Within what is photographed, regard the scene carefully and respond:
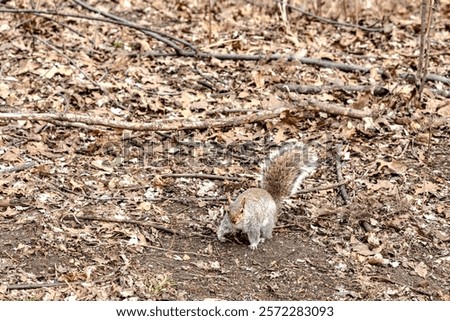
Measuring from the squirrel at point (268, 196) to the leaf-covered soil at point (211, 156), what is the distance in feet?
0.44

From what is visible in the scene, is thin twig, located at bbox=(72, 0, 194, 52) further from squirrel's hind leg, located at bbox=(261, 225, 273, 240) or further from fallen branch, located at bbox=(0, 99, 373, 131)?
squirrel's hind leg, located at bbox=(261, 225, 273, 240)

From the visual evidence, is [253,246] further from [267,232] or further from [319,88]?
[319,88]

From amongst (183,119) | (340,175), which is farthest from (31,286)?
(340,175)

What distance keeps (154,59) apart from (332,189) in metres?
3.06

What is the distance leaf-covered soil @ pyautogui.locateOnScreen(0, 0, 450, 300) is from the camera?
15.9 feet

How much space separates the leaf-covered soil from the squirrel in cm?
13

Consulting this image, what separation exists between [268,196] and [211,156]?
4.01 feet

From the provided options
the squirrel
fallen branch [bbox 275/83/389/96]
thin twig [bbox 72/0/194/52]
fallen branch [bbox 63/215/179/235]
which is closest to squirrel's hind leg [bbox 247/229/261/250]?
the squirrel

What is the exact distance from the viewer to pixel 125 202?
18.6 ft

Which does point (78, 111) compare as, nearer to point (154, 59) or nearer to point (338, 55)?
point (154, 59)

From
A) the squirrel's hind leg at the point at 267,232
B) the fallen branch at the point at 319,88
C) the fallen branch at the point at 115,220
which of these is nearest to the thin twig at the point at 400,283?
the squirrel's hind leg at the point at 267,232

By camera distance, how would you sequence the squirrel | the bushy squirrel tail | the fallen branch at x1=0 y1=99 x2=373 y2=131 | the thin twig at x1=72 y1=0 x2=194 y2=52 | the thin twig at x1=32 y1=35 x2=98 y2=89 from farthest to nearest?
the thin twig at x1=72 y1=0 x2=194 y2=52
the thin twig at x1=32 y1=35 x2=98 y2=89
the fallen branch at x1=0 y1=99 x2=373 y2=131
the bushy squirrel tail
the squirrel

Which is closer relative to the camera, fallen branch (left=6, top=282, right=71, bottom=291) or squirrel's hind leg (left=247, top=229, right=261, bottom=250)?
fallen branch (left=6, top=282, right=71, bottom=291)
